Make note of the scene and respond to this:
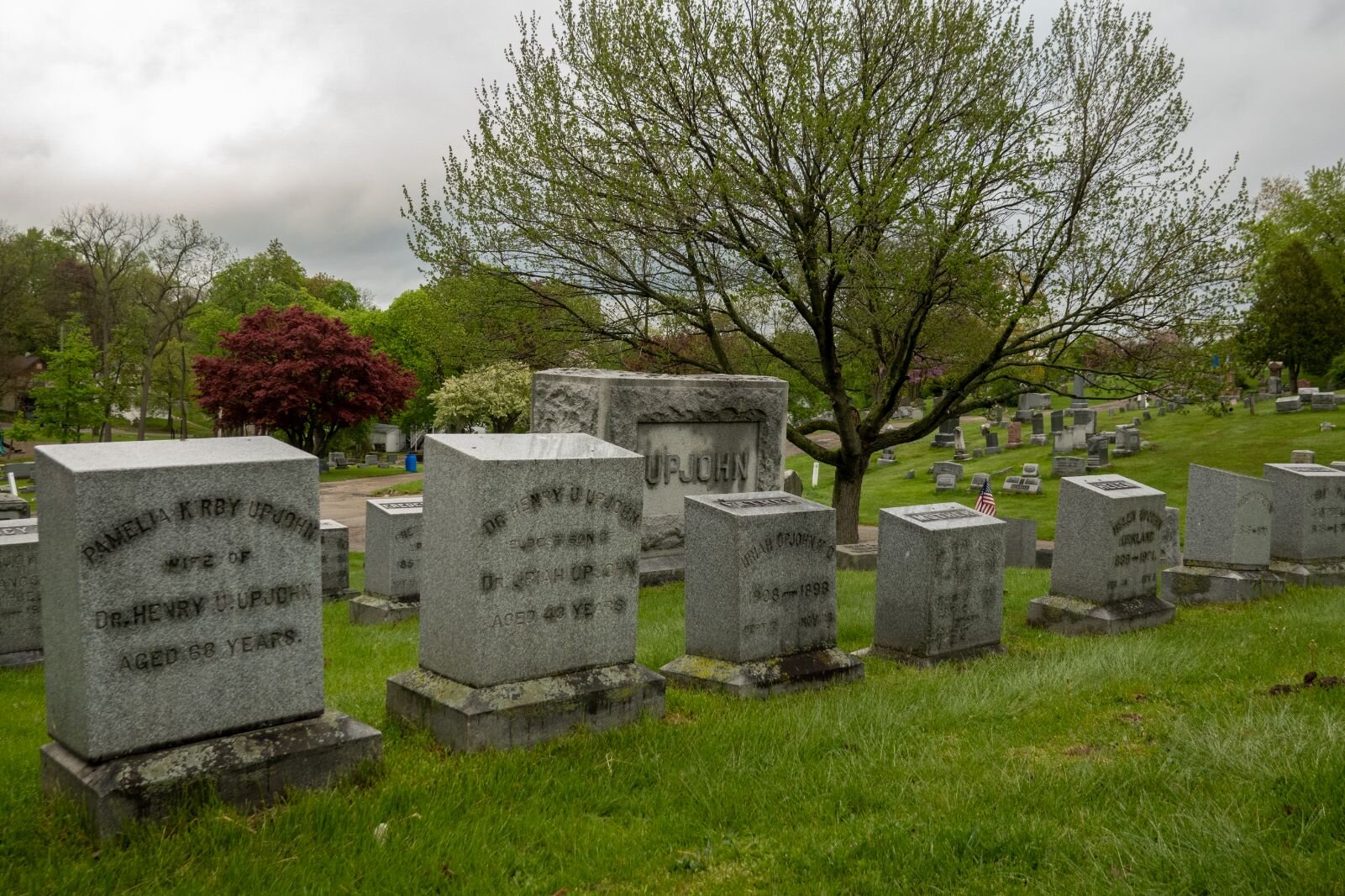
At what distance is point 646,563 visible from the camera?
1217 cm

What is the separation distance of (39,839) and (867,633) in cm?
677

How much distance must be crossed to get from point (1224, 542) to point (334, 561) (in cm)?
1152

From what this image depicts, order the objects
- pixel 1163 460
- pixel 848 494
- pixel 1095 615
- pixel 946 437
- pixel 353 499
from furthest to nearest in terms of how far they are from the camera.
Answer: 1. pixel 946 437
2. pixel 353 499
3. pixel 1163 460
4. pixel 848 494
5. pixel 1095 615

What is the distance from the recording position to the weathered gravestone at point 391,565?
10.9m

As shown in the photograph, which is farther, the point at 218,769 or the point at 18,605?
the point at 18,605

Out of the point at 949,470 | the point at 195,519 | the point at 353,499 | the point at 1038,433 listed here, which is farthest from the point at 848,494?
the point at 1038,433

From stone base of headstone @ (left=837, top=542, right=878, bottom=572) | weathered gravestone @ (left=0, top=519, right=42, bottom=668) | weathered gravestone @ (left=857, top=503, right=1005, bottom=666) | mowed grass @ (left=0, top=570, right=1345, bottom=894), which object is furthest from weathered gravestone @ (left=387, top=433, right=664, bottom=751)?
stone base of headstone @ (left=837, top=542, right=878, bottom=572)

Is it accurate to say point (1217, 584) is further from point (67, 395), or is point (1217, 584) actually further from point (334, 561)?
point (67, 395)

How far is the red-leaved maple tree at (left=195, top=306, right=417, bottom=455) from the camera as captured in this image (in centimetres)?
3605

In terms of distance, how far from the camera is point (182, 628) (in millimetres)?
4090

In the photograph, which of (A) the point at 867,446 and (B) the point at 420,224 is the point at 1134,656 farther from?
(B) the point at 420,224

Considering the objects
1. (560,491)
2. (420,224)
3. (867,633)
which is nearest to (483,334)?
(420,224)

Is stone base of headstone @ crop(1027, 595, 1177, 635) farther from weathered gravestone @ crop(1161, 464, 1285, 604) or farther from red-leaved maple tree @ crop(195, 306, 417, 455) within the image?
red-leaved maple tree @ crop(195, 306, 417, 455)

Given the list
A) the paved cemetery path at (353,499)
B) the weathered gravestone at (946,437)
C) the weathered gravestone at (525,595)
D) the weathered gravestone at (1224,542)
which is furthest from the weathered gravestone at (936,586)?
the weathered gravestone at (946,437)
